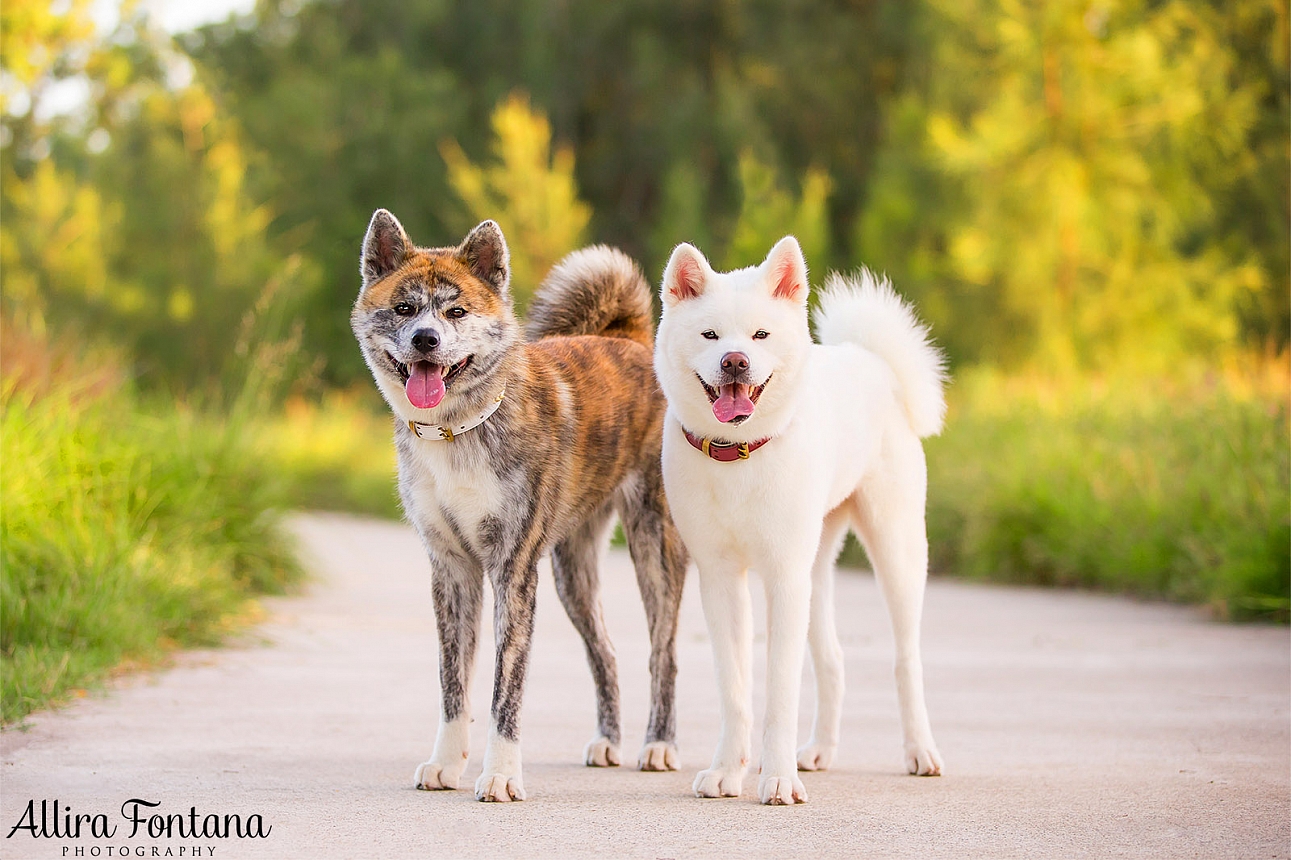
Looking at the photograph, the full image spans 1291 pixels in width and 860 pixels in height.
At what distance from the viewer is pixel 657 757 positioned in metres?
4.98

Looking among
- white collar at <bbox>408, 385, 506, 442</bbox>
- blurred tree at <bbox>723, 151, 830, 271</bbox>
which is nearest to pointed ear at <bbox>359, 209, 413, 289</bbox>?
white collar at <bbox>408, 385, 506, 442</bbox>

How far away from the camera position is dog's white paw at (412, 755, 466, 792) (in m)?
4.52

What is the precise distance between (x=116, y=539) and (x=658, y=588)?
3519 millimetres

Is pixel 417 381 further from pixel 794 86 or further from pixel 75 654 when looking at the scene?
pixel 794 86

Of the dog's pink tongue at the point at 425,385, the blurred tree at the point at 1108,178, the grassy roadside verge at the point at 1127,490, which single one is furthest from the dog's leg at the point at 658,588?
the blurred tree at the point at 1108,178

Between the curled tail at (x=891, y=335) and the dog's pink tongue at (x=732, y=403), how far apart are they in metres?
1.19

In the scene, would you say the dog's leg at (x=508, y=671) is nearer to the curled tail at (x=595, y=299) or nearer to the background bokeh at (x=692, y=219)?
the curled tail at (x=595, y=299)

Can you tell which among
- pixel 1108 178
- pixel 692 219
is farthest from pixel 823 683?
pixel 692 219

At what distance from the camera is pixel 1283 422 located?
1001 centimetres

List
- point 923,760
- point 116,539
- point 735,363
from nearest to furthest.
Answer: point 735,363 → point 923,760 → point 116,539

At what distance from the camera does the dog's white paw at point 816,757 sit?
5035mm

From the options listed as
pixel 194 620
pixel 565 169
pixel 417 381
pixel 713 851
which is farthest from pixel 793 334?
pixel 565 169

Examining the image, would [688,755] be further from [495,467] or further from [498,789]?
[495,467]

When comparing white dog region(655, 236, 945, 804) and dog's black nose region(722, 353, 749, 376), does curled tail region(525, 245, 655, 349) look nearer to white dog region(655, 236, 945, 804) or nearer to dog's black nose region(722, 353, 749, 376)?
white dog region(655, 236, 945, 804)
